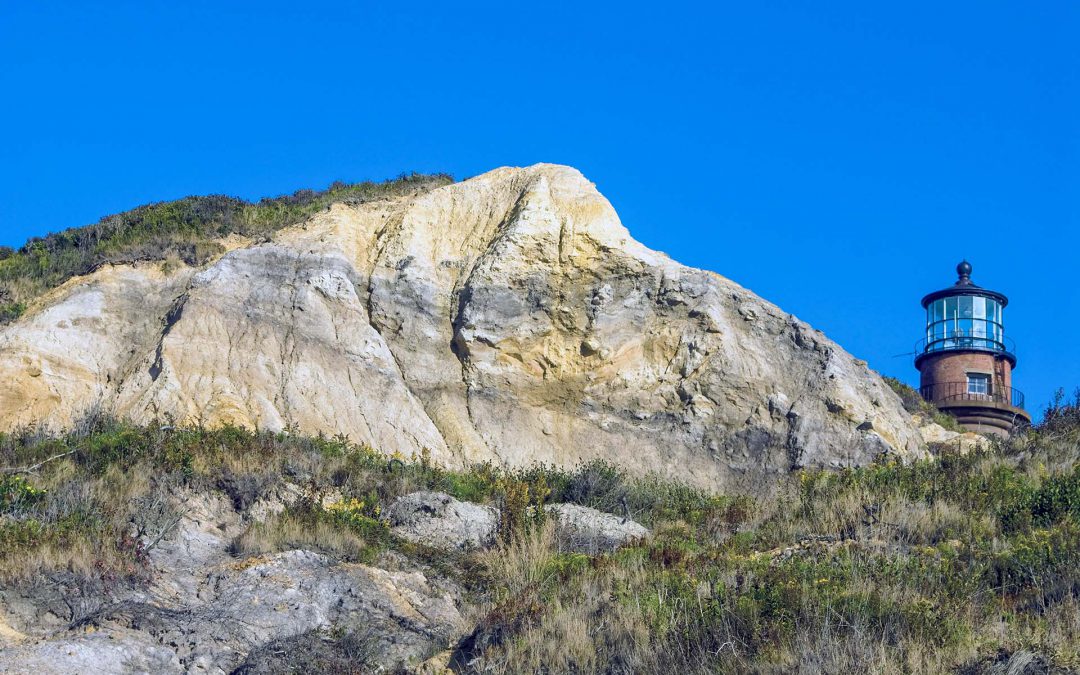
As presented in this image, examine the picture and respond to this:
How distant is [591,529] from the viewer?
13531mm

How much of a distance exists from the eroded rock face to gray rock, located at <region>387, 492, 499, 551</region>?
4470 millimetres

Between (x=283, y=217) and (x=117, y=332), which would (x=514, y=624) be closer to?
(x=117, y=332)

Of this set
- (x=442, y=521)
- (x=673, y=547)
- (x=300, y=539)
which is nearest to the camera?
(x=673, y=547)

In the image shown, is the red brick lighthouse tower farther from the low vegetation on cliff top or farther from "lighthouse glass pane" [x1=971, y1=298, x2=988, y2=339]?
the low vegetation on cliff top

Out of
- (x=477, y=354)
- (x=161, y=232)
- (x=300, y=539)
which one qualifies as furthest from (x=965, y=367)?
(x=300, y=539)

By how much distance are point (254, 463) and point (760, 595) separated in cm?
685

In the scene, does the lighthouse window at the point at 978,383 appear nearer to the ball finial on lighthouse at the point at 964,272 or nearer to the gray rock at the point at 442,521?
the ball finial on lighthouse at the point at 964,272

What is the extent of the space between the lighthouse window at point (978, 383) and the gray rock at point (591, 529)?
23.8 meters

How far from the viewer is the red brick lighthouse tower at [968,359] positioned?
3481 cm

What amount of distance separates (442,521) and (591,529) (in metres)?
1.65

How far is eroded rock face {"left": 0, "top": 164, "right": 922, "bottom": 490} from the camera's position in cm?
1844

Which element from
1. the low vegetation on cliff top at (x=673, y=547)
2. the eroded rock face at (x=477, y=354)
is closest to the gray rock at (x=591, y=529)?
the low vegetation on cliff top at (x=673, y=547)

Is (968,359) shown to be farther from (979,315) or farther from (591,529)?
(591,529)

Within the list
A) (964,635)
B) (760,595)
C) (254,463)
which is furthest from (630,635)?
(254,463)
